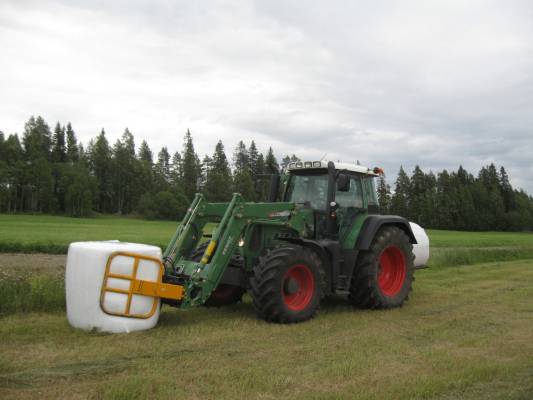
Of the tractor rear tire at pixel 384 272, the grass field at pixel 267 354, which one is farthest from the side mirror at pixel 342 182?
the grass field at pixel 267 354

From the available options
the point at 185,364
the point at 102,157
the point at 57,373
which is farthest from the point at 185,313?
the point at 102,157

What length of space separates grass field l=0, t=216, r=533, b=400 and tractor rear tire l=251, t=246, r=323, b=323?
202mm

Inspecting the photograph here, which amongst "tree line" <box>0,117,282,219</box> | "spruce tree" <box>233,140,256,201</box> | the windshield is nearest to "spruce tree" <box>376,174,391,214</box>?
the windshield

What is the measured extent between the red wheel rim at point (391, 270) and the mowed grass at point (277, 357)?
897 mm

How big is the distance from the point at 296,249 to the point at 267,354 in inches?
78.2

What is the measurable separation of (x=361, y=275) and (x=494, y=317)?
209cm

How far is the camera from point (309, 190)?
894 centimetres

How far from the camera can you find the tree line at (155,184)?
75.9m

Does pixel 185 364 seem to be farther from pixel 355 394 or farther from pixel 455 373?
pixel 455 373

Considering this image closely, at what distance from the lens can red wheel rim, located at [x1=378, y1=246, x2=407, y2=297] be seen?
30.6 feet

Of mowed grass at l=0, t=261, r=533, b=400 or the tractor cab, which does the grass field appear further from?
the tractor cab

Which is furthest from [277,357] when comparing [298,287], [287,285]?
[298,287]

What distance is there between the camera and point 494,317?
805cm

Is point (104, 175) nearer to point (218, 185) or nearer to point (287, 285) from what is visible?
point (218, 185)
